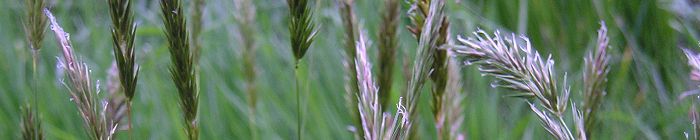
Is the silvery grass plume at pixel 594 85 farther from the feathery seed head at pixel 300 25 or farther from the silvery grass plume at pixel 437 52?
the feathery seed head at pixel 300 25

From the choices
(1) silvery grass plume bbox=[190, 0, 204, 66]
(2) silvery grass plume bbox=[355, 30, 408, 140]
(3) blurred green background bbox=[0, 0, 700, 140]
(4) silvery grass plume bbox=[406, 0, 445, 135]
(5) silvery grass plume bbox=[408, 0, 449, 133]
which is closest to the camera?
(2) silvery grass plume bbox=[355, 30, 408, 140]

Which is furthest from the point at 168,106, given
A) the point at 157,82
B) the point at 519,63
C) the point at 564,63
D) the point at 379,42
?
the point at 519,63

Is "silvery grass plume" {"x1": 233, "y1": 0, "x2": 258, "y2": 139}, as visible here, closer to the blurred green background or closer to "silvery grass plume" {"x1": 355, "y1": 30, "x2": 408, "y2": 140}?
the blurred green background

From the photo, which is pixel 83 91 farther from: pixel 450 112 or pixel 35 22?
A: pixel 450 112

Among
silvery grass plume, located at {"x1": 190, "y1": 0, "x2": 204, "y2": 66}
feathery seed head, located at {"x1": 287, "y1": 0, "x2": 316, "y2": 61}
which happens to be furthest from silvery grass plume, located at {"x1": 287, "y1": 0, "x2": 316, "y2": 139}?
silvery grass plume, located at {"x1": 190, "y1": 0, "x2": 204, "y2": 66}

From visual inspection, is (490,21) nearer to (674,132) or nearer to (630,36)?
(630,36)
